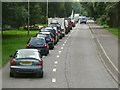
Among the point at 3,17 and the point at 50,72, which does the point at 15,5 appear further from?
the point at 50,72

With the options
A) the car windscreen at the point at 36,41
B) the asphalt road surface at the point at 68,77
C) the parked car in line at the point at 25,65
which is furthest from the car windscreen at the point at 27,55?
the car windscreen at the point at 36,41

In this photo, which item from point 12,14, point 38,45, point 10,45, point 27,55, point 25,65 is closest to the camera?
point 25,65

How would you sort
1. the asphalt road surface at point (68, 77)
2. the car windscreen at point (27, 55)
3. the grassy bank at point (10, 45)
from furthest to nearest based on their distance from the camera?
the grassy bank at point (10, 45)
the car windscreen at point (27, 55)
the asphalt road surface at point (68, 77)

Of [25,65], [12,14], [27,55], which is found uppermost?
[12,14]

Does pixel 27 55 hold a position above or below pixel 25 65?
above

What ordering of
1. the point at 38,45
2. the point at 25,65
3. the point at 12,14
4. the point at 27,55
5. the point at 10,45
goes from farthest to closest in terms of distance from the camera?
the point at 12,14
the point at 10,45
the point at 38,45
the point at 27,55
the point at 25,65

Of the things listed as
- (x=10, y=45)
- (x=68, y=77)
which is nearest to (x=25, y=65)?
(x=68, y=77)

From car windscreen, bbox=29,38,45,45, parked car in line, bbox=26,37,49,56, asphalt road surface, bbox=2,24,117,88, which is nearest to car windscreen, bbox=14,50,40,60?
asphalt road surface, bbox=2,24,117,88

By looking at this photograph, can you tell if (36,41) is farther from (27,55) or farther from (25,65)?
(25,65)

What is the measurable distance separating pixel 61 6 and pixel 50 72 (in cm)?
11754

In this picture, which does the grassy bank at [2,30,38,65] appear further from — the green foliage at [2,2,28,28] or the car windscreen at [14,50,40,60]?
the car windscreen at [14,50,40,60]

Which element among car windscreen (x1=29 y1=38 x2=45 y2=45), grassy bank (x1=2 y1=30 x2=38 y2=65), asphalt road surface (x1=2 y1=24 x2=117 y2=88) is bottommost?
grassy bank (x1=2 y1=30 x2=38 y2=65)

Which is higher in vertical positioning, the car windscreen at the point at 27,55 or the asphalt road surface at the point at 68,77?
the car windscreen at the point at 27,55

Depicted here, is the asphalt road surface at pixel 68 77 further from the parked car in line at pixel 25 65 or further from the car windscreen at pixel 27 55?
the car windscreen at pixel 27 55
